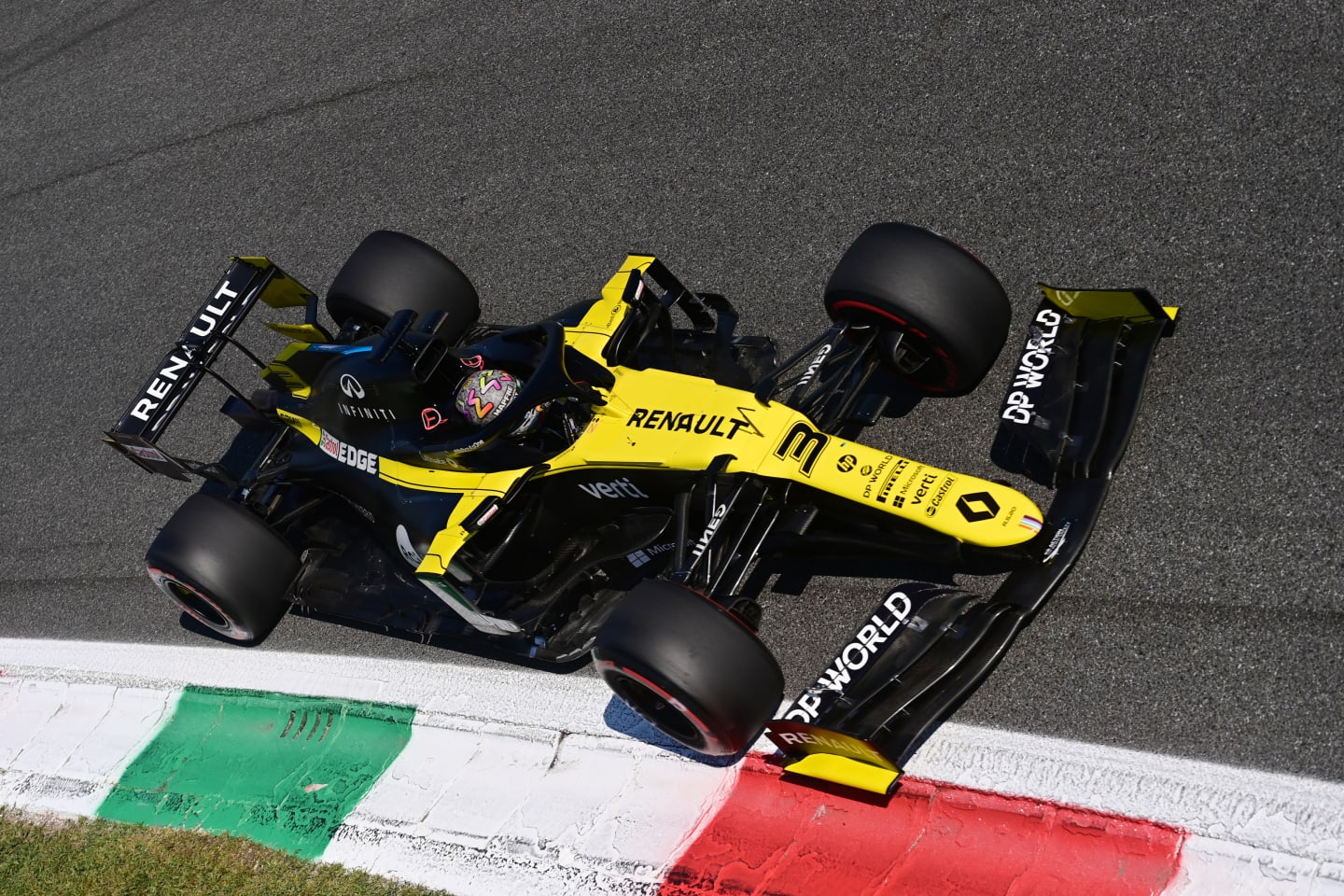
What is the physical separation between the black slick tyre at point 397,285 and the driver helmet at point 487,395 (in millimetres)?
1070

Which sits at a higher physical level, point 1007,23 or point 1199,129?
point 1007,23

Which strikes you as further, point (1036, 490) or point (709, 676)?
point (1036, 490)

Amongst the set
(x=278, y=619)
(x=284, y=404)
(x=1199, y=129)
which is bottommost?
(x=278, y=619)

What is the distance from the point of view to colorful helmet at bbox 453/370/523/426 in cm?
538

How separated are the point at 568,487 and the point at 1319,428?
123 inches

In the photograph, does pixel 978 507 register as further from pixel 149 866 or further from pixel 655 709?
pixel 149 866

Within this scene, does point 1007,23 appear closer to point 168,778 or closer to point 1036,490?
point 1036,490

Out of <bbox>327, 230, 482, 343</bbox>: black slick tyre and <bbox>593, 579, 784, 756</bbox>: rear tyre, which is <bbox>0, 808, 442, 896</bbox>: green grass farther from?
<bbox>327, 230, 482, 343</bbox>: black slick tyre

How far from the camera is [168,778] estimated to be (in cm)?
605

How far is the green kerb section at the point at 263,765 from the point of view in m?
5.56

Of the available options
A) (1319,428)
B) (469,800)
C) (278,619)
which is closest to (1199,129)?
(1319,428)

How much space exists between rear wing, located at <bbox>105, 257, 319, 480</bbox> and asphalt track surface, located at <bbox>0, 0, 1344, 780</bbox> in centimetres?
116

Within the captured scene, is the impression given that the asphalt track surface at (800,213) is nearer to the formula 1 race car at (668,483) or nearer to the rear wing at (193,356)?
the formula 1 race car at (668,483)

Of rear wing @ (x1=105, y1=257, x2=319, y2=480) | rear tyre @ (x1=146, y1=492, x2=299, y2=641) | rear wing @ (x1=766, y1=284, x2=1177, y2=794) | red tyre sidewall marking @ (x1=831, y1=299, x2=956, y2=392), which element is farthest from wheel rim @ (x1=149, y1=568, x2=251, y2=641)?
red tyre sidewall marking @ (x1=831, y1=299, x2=956, y2=392)
